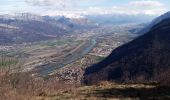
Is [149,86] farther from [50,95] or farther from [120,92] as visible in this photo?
[50,95]

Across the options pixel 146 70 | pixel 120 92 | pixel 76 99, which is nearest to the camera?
pixel 76 99

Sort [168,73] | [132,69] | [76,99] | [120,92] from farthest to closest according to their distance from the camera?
[132,69], [168,73], [120,92], [76,99]

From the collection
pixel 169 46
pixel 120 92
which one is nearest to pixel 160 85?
pixel 120 92

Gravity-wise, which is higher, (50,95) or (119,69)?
(50,95)

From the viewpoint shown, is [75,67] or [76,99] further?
[75,67]

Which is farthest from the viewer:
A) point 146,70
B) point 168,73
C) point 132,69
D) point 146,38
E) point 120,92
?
point 146,38

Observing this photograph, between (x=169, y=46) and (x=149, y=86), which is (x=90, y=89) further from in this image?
(x=169, y=46)

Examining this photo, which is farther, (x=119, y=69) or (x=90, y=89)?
(x=119, y=69)

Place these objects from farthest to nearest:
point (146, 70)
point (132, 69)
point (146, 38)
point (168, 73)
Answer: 1. point (146, 38)
2. point (132, 69)
3. point (146, 70)
4. point (168, 73)

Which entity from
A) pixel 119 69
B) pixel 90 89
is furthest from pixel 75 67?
pixel 90 89
